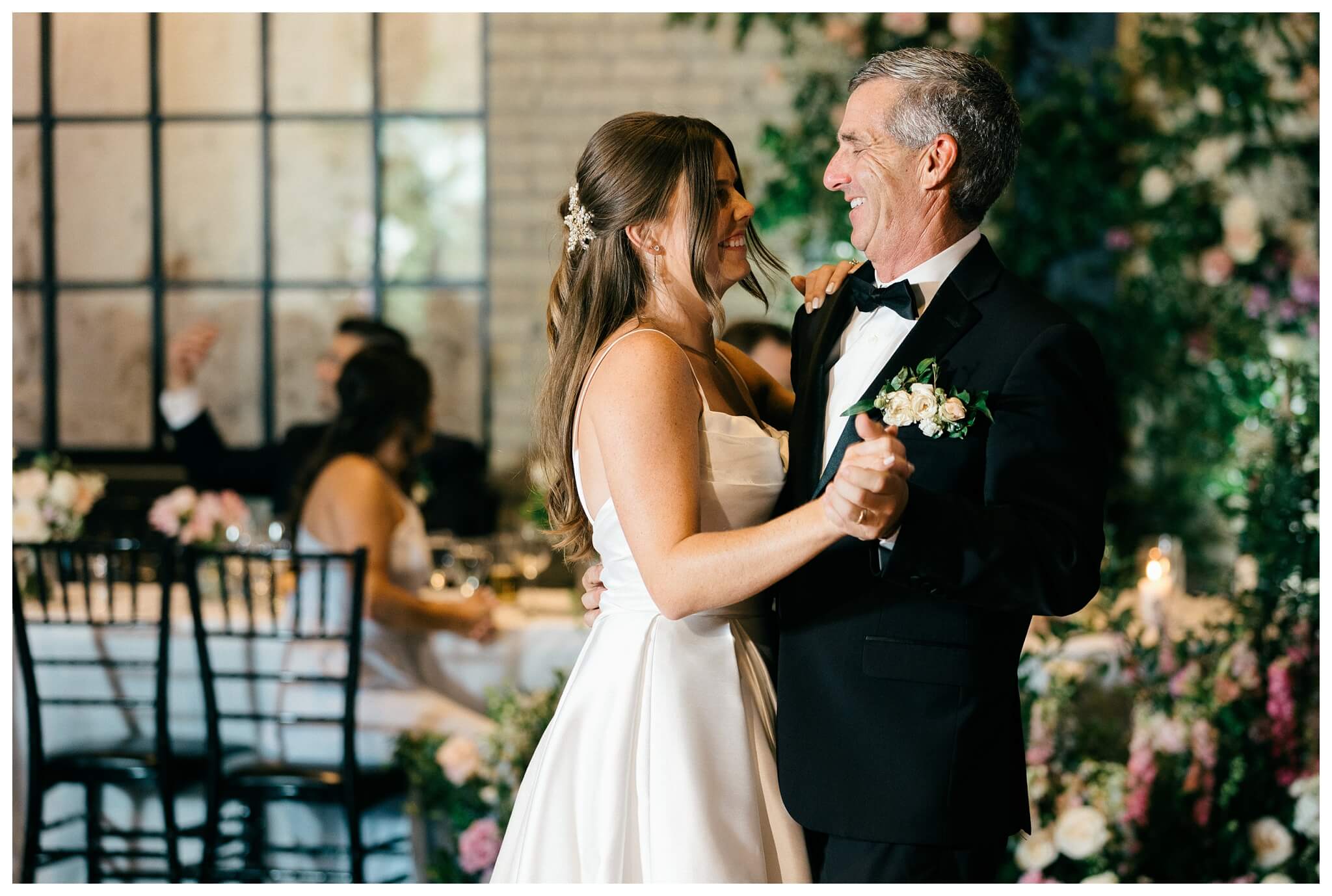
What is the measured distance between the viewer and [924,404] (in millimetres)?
1537

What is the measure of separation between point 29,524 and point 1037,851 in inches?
131

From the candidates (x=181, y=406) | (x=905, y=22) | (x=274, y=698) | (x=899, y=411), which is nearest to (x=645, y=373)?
(x=899, y=411)

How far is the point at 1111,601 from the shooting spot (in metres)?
3.51

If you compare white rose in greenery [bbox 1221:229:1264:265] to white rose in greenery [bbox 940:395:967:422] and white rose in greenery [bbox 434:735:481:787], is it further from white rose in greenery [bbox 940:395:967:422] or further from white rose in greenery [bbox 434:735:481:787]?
white rose in greenery [bbox 940:395:967:422]

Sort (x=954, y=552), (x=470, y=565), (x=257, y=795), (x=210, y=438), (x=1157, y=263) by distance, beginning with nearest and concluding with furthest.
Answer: (x=954, y=552) → (x=257, y=795) → (x=470, y=565) → (x=1157, y=263) → (x=210, y=438)

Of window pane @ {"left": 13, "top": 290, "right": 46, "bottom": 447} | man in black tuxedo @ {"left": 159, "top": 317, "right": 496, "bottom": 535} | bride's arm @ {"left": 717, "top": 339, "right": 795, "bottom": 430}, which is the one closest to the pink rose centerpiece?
man in black tuxedo @ {"left": 159, "top": 317, "right": 496, "bottom": 535}

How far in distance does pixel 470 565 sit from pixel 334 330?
2178 millimetres

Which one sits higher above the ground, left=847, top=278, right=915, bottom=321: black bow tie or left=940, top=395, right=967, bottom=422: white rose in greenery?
left=847, top=278, right=915, bottom=321: black bow tie

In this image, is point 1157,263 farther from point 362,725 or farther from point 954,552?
point 954,552

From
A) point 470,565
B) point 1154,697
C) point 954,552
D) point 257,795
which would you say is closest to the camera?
point 954,552

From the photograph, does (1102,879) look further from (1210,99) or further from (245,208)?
(245,208)

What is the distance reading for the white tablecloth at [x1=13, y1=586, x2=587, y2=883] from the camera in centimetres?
375

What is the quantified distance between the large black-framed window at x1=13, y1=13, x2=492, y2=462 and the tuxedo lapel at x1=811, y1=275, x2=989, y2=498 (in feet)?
14.2

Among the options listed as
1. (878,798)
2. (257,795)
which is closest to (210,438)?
(257,795)
